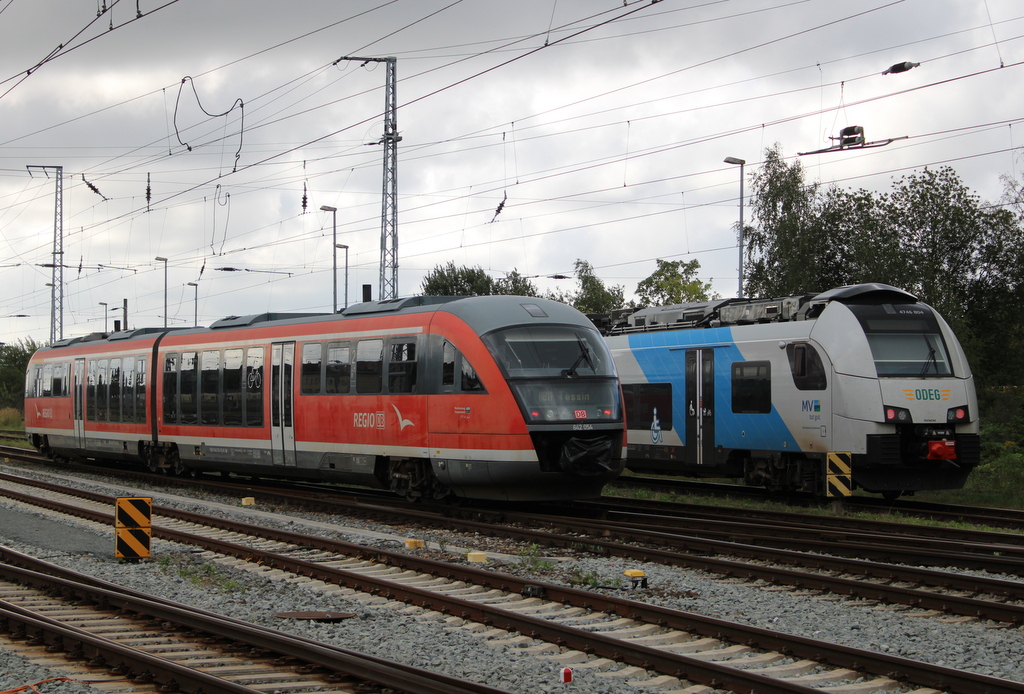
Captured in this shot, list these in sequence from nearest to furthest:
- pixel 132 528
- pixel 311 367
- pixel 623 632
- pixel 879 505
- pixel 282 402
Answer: pixel 623 632, pixel 132 528, pixel 879 505, pixel 311 367, pixel 282 402

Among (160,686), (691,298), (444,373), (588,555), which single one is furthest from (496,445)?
(691,298)

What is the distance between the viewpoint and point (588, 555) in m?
11.7

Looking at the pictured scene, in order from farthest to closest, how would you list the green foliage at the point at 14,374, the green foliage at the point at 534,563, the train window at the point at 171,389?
the green foliage at the point at 14,374, the train window at the point at 171,389, the green foliage at the point at 534,563

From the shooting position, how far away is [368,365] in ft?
54.0

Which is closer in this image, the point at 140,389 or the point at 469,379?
the point at 469,379

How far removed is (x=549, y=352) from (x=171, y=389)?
11267mm

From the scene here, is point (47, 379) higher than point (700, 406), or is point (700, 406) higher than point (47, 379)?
point (47, 379)

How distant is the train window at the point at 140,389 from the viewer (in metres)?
23.4

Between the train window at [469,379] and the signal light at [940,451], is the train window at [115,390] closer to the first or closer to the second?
the train window at [469,379]

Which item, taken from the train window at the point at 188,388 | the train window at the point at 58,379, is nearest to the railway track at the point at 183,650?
the train window at the point at 188,388

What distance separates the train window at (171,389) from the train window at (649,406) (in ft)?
32.5

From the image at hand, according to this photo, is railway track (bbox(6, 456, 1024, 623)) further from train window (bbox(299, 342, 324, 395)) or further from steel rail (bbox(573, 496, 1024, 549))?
train window (bbox(299, 342, 324, 395))

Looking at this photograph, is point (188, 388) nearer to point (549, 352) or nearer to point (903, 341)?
point (549, 352)

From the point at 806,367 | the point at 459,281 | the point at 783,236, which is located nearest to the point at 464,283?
the point at 459,281
